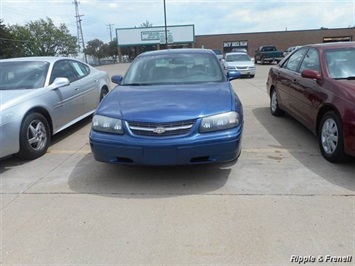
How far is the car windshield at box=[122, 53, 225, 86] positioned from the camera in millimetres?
4754

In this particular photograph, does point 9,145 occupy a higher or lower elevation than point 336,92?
lower

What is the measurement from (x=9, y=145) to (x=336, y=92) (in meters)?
4.25

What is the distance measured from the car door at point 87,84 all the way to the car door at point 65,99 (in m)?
0.15

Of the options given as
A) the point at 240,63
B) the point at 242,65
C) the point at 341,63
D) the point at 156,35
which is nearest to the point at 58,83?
the point at 341,63

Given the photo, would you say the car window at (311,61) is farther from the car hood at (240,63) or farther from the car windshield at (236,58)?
the car windshield at (236,58)

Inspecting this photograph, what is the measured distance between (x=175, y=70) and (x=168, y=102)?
3.97 ft

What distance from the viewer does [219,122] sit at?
3.61m

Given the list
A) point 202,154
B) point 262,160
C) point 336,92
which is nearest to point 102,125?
point 202,154

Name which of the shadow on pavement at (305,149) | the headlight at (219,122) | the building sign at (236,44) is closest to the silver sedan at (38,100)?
the headlight at (219,122)

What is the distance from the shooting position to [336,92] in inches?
164

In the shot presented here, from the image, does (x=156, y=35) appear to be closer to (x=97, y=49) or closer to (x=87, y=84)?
(x=87, y=84)

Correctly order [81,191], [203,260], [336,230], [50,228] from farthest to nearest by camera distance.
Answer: [81,191], [50,228], [336,230], [203,260]

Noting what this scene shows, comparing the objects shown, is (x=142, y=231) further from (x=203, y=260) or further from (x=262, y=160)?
(x=262, y=160)

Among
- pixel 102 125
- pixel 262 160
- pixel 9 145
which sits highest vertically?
pixel 102 125
